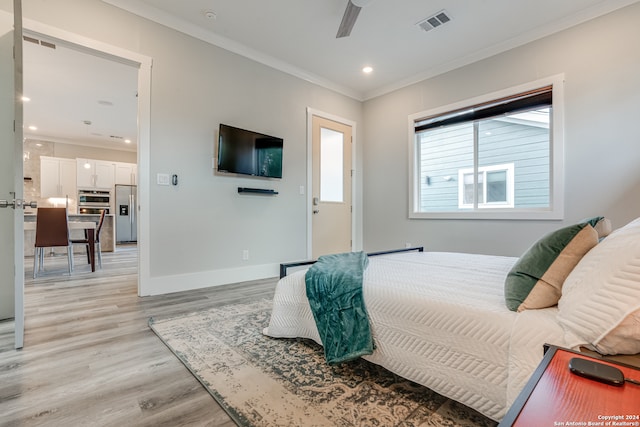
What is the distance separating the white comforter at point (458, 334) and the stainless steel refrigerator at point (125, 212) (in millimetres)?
8219

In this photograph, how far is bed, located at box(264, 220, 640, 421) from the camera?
2.75 ft

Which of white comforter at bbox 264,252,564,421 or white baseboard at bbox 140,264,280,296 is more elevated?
white comforter at bbox 264,252,564,421

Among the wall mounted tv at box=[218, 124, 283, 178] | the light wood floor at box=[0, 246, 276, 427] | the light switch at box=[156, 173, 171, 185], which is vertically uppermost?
the wall mounted tv at box=[218, 124, 283, 178]

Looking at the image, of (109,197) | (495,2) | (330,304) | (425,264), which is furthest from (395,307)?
(109,197)

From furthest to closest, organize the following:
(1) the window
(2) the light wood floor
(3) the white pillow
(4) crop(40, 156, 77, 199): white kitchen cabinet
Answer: (4) crop(40, 156, 77, 199): white kitchen cabinet, (1) the window, (2) the light wood floor, (3) the white pillow

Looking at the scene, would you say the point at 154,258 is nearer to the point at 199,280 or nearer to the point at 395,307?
the point at 199,280

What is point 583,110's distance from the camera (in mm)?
3025

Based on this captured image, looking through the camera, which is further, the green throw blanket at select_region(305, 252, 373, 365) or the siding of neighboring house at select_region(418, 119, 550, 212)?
the siding of neighboring house at select_region(418, 119, 550, 212)

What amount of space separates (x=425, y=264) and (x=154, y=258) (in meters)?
2.63

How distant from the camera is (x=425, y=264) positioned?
2.06 meters

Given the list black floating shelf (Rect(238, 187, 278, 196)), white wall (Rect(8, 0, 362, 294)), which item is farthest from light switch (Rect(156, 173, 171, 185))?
black floating shelf (Rect(238, 187, 278, 196))

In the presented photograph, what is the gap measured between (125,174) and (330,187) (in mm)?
6646

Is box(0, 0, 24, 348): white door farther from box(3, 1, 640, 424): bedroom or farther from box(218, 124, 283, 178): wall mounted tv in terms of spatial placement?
box(218, 124, 283, 178): wall mounted tv

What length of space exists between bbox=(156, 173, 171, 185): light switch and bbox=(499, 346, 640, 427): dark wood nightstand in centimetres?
331
